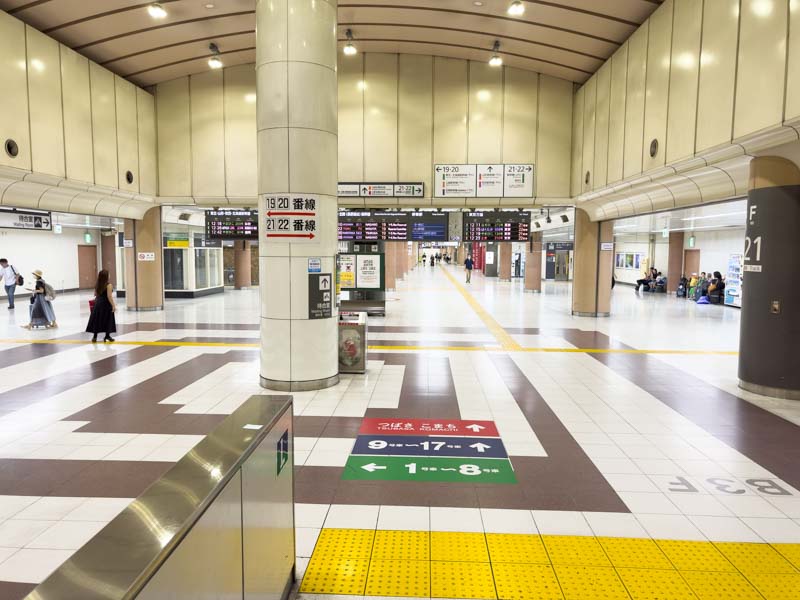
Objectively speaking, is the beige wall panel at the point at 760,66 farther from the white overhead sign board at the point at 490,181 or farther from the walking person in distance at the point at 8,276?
the walking person in distance at the point at 8,276

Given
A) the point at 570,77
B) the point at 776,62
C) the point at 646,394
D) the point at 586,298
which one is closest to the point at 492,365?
the point at 646,394

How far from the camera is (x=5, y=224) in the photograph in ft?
48.2

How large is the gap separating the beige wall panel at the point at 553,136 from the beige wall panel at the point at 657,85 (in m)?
4.31

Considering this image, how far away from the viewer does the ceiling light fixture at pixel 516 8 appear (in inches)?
407

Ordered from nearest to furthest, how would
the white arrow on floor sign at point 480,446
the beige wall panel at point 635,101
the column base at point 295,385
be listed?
the white arrow on floor sign at point 480,446, the column base at point 295,385, the beige wall panel at point 635,101

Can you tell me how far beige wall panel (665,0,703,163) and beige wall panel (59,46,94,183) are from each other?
40.3ft

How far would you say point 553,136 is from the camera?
48.5ft

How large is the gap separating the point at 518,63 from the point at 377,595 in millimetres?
14133

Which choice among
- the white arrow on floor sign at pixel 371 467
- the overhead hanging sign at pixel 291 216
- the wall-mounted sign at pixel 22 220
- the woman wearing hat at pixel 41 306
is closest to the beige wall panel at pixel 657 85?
the overhead hanging sign at pixel 291 216

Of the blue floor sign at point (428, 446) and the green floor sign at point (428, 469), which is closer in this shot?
the green floor sign at point (428, 469)

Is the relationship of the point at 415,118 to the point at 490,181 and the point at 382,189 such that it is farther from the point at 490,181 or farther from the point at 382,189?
the point at 490,181

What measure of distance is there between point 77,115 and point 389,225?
800 centimetres

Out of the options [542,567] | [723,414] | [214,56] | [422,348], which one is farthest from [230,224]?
[542,567]

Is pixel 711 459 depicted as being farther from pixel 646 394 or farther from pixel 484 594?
pixel 484 594
